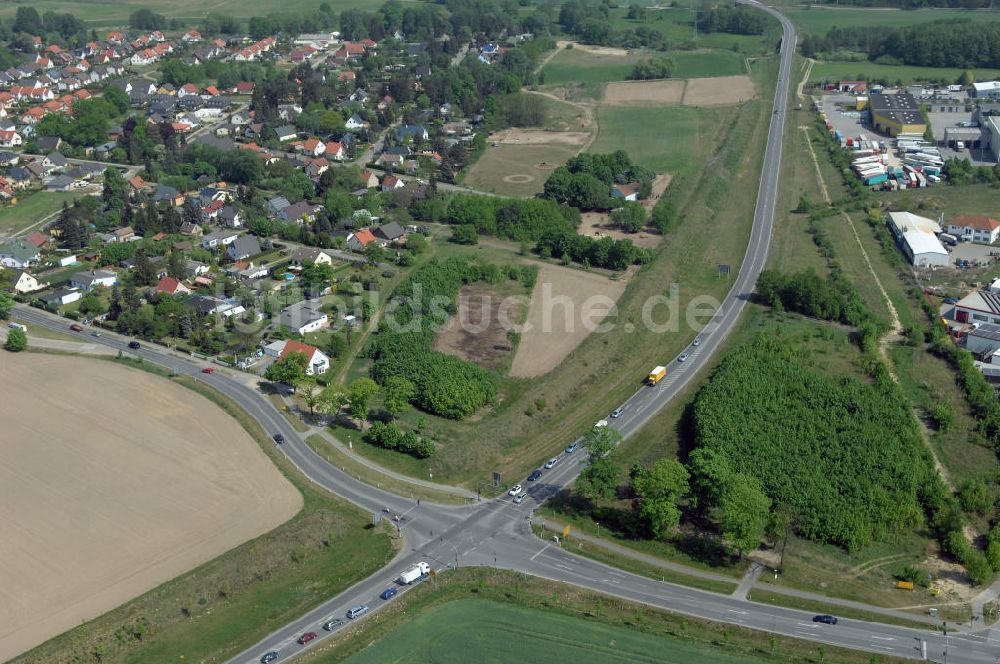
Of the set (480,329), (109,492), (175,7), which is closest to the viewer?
(109,492)

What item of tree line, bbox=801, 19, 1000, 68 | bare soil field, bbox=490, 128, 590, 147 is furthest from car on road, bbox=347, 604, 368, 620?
tree line, bbox=801, 19, 1000, 68

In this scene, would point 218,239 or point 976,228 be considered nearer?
point 976,228

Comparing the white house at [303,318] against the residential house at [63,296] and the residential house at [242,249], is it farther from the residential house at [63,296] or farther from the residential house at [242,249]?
the residential house at [63,296]

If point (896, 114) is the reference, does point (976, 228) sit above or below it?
below

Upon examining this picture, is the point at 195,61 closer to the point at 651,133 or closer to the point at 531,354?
the point at 651,133

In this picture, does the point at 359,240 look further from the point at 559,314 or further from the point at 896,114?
the point at 896,114

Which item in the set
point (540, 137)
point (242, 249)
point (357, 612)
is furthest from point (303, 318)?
point (540, 137)
